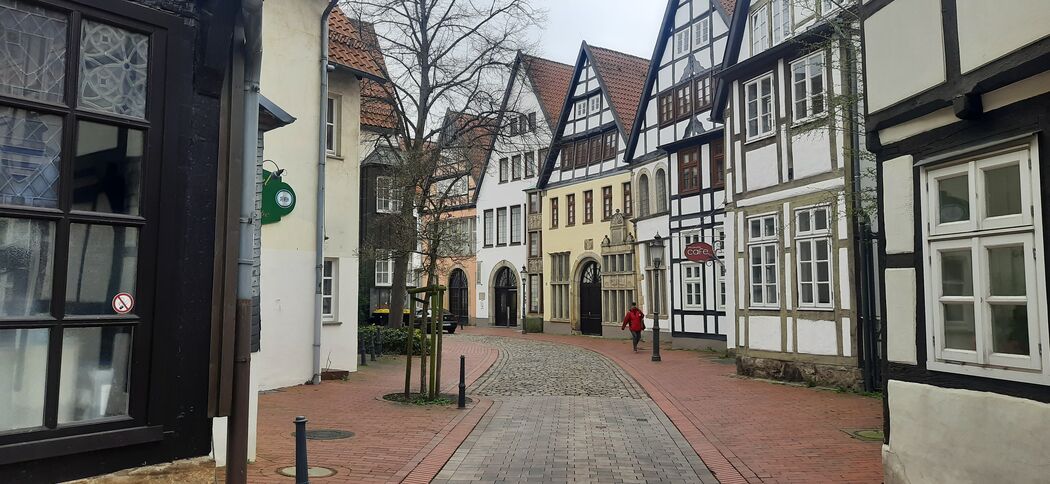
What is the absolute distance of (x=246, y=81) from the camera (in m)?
5.30

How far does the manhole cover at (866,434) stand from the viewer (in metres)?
10.1

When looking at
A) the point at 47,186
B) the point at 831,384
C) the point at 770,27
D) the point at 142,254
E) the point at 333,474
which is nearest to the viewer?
the point at 47,186

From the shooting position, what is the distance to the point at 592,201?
116 feet

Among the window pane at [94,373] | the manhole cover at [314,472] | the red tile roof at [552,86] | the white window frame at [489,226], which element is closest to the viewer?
the window pane at [94,373]

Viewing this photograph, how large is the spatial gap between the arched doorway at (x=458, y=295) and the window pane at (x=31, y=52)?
42.9 metres

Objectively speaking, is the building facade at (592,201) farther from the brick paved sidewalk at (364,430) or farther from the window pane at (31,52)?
the window pane at (31,52)

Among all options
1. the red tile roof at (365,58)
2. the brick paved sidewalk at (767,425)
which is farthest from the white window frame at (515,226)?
the brick paved sidewalk at (767,425)

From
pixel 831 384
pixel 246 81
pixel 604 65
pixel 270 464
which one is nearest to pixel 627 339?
pixel 604 65

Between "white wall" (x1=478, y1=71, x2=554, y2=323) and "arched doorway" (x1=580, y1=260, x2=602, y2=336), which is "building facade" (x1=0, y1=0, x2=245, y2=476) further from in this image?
"white wall" (x1=478, y1=71, x2=554, y2=323)

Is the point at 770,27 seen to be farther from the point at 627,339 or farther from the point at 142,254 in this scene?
the point at 627,339

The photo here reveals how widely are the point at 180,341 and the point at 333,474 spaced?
11.2 ft

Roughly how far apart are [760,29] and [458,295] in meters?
33.1

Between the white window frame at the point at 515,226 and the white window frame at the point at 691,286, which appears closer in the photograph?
the white window frame at the point at 691,286

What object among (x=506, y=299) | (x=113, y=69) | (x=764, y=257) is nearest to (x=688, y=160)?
(x=764, y=257)
